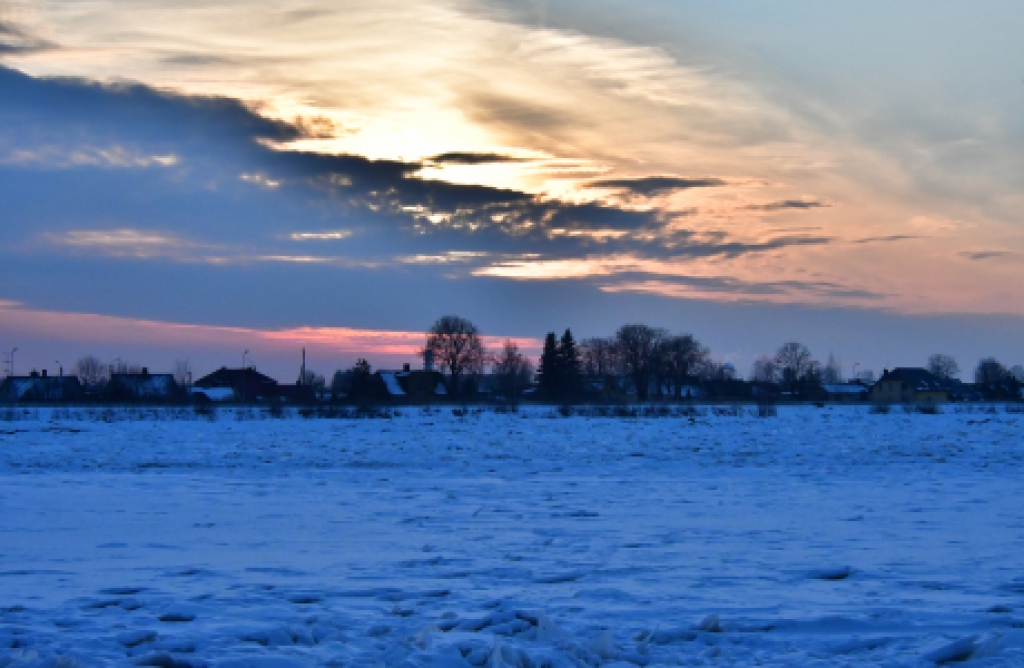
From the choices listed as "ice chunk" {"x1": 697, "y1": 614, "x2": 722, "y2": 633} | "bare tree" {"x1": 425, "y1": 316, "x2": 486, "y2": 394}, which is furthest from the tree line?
"ice chunk" {"x1": 697, "y1": 614, "x2": 722, "y2": 633}

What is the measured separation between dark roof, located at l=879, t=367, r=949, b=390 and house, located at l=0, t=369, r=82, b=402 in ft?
320

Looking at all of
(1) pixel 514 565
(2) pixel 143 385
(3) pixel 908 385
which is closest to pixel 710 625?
(1) pixel 514 565

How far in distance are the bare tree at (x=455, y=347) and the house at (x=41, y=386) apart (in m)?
38.8

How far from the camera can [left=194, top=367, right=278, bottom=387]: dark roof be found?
108 metres

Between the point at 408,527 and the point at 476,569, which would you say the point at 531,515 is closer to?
the point at 408,527

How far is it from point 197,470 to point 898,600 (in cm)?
1390

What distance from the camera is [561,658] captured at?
5098 millimetres

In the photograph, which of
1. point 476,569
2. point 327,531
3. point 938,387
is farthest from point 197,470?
point 938,387

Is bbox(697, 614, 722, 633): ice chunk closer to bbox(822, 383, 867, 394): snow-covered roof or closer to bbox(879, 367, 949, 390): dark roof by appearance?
bbox(879, 367, 949, 390): dark roof

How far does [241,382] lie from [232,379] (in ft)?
14.2

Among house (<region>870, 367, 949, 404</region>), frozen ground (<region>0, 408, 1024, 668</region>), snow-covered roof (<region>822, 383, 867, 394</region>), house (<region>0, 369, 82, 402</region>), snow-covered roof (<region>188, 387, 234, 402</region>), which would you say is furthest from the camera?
snow-covered roof (<region>822, 383, 867, 394</region>)

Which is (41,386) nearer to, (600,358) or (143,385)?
(143,385)

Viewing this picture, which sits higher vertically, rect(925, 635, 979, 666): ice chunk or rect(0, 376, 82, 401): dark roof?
rect(0, 376, 82, 401): dark roof

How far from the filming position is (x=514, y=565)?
7.77 metres
